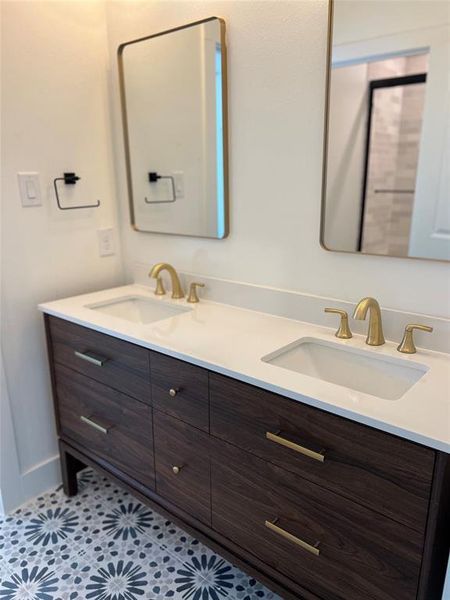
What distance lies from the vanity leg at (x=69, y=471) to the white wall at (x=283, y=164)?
3.42 feet


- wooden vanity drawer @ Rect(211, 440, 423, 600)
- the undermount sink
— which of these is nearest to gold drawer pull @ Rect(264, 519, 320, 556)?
wooden vanity drawer @ Rect(211, 440, 423, 600)

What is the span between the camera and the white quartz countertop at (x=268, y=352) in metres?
0.95

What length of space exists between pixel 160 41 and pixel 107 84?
1.11 ft

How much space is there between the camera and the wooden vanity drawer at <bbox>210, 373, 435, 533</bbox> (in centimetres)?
93

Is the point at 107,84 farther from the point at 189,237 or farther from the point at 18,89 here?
the point at 189,237

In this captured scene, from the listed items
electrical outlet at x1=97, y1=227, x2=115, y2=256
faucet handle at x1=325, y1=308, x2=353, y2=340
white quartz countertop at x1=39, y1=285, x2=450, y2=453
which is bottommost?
Result: white quartz countertop at x1=39, y1=285, x2=450, y2=453

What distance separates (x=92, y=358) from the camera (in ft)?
5.34

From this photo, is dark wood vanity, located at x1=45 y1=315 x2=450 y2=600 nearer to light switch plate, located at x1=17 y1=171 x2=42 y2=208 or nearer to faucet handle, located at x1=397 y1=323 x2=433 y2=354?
faucet handle, located at x1=397 y1=323 x2=433 y2=354

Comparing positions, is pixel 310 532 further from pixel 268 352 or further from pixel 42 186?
pixel 42 186

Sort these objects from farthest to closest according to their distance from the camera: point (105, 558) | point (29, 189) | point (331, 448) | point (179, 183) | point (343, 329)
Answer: point (179, 183) < point (29, 189) < point (105, 558) < point (343, 329) < point (331, 448)

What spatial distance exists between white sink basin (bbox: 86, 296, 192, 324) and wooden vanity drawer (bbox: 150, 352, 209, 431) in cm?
46

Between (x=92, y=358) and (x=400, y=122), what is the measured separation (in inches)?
58.8

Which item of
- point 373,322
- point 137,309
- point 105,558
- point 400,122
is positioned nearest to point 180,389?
point 373,322

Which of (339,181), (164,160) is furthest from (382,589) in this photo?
(164,160)
